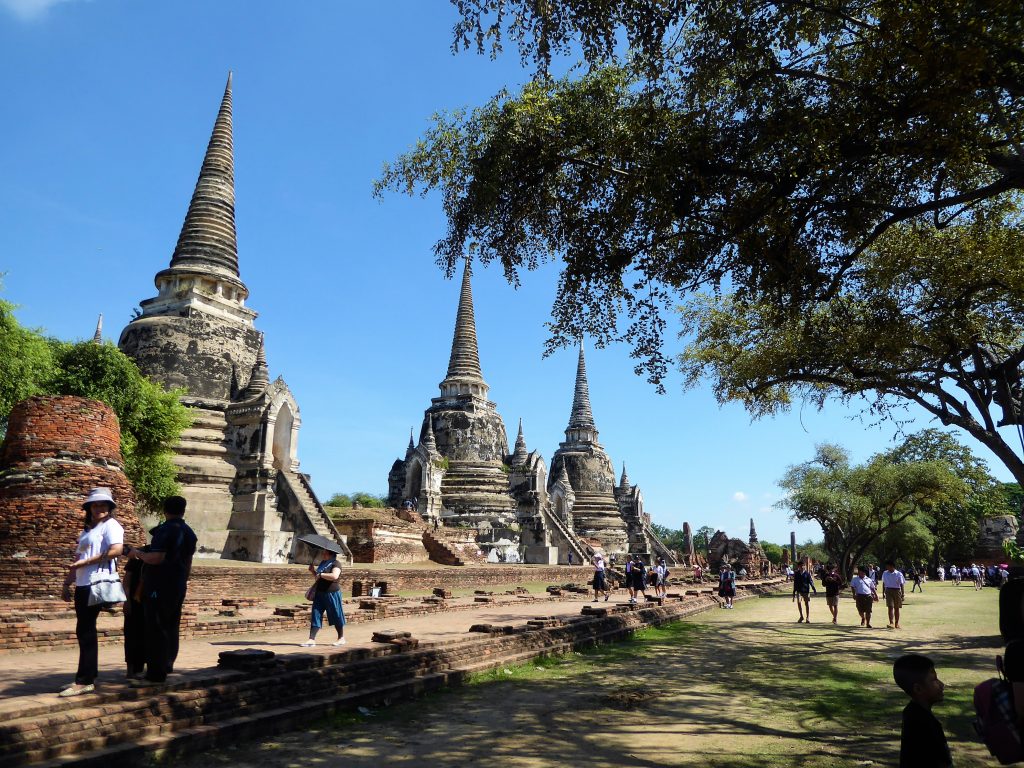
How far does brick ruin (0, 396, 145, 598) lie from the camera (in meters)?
11.7

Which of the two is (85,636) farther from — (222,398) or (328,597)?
(222,398)

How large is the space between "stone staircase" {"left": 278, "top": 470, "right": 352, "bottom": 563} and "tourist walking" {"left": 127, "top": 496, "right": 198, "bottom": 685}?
16813mm

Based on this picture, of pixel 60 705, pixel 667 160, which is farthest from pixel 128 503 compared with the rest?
pixel 667 160

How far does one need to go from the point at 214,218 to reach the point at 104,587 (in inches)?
969

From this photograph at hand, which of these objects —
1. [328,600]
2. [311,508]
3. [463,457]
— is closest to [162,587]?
[328,600]

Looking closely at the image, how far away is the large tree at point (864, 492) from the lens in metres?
28.3

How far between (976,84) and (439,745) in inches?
273

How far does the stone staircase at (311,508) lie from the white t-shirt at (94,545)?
1719cm

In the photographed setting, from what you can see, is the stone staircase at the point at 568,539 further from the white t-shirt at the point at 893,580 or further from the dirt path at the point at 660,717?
the dirt path at the point at 660,717

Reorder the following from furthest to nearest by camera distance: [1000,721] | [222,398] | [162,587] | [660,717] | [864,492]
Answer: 1. [864,492]
2. [222,398]
3. [660,717]
4. [162,587]
5. [1000,721]

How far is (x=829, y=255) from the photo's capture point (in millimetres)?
8914

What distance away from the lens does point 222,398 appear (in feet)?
81.8

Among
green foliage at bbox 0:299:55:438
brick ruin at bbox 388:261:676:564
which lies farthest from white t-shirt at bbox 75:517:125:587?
brick ruin at bbox 388:261:676:564

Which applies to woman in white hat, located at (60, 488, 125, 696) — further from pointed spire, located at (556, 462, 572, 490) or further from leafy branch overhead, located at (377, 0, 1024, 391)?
pointed spire, located at (556, 462, 572, 490)
